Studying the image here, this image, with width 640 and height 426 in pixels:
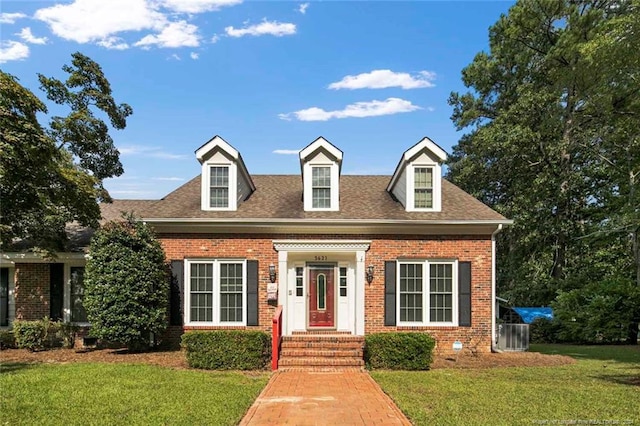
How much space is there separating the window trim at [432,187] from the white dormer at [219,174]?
16.8 ft

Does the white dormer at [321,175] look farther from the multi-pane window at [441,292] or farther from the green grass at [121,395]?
the green grass at [121,395]

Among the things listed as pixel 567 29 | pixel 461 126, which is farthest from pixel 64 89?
pixel 567 29

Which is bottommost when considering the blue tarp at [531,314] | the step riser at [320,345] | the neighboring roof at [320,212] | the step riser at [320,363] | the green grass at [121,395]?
the blue tarp at [531,314]

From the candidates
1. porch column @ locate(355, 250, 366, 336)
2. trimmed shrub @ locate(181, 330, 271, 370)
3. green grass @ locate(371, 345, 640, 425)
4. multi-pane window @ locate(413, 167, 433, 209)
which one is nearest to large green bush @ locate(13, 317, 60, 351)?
trimmed shrub @ locate(181, 330, 271, 370)

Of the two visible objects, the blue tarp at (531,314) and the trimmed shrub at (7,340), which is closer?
the trimmed shrub at (7,340)

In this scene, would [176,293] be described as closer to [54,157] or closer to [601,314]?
[54,157]

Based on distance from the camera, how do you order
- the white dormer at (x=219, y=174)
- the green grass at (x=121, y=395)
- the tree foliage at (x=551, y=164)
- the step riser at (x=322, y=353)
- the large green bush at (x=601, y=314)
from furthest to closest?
A: the tree foliage at (x=551, y=164)
the large green bush at (x=601, y=314)
the white dormer at (x=219, y=174)
the step riser at (x=322, y=353)
the green grass at (x=121, y=395)

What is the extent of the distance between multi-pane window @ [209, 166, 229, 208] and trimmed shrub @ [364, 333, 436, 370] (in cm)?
616

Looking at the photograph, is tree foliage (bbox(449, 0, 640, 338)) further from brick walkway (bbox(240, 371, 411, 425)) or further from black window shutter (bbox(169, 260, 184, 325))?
black window shutter (bbox(169, 260, 184, 325))

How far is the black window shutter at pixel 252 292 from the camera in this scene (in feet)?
44.6

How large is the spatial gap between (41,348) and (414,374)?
10482 mm

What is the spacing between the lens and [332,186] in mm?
14453

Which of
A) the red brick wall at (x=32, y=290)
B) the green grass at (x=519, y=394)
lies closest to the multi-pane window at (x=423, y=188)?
the green grass at (x=519, y=394)

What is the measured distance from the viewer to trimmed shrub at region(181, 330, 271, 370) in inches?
439
